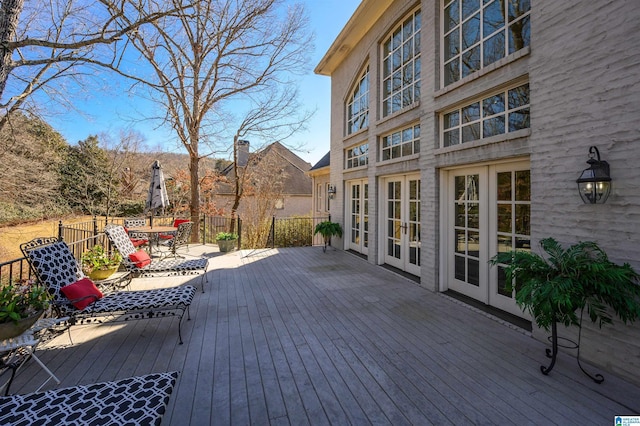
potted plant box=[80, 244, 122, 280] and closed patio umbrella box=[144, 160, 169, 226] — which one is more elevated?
closed patio umbrella box=[144, 160, 169, 226]

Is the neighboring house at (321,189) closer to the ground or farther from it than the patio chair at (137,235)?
farther from it

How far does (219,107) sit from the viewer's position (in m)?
11.6

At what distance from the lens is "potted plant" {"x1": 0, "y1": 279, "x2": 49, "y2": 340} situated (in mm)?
2379

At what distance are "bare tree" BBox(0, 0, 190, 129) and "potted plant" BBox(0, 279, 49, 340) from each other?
302 centimetres

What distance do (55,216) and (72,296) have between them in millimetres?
14684

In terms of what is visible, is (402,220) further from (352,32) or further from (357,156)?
(352,32)

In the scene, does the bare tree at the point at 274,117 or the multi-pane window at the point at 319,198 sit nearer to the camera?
the bare tree at the point at 274,117

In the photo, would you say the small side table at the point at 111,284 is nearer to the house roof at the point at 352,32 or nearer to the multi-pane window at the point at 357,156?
the multi-pane window at the point at 357,156

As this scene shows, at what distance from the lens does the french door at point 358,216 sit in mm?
8281

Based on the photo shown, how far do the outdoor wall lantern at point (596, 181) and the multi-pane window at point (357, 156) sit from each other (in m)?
5.32

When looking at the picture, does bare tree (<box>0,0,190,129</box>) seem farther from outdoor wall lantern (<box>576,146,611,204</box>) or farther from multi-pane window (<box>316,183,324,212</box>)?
multi-pane window (<box>316,183,324,212</box>)

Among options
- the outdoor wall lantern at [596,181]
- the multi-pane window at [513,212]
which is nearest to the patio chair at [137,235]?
the multi-pane window at [513,212]

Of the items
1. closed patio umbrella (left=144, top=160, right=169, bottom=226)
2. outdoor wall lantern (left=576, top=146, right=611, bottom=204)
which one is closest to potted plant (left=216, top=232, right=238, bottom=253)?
closed patio umbrella (left=144, top=160, right=169, bottom=226)

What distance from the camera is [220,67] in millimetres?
10930
